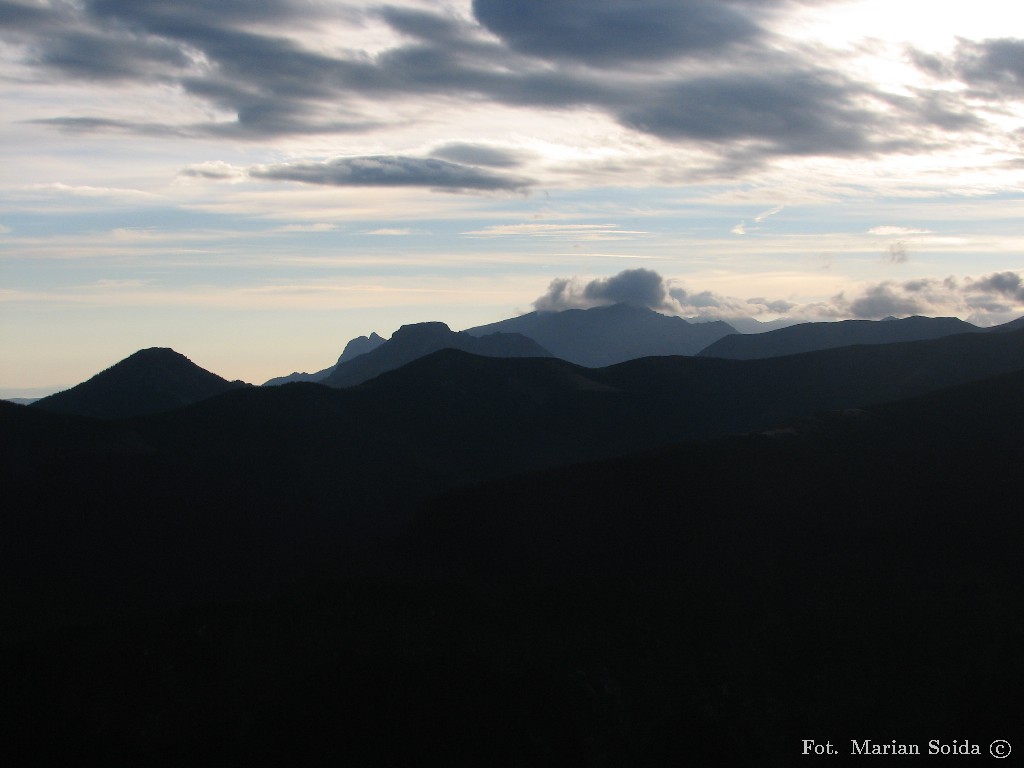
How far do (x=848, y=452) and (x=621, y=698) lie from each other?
5392 cm

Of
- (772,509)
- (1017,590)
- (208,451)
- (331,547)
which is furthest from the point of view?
(208,451)

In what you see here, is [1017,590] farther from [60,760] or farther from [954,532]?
[60,760]

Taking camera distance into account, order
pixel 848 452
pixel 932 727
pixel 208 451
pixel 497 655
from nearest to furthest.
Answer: pixel 932 727
pixel 497 655
pixel 848 452
pixel 208 451

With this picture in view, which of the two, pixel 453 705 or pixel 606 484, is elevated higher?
pixel 606 484

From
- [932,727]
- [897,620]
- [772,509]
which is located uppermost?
[772,509]

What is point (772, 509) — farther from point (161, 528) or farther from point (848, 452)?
point (161, 528)

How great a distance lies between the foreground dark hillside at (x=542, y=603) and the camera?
58.3 metres

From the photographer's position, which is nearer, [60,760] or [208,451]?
[60,760]

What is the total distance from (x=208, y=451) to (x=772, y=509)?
341 ft

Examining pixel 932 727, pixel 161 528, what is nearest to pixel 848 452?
pixel 932 727

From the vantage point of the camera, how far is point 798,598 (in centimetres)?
7406

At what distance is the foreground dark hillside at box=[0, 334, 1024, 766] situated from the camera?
58.3 meters

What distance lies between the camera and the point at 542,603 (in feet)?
241

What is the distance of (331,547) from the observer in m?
122
